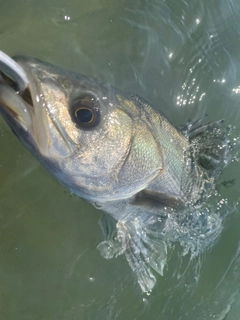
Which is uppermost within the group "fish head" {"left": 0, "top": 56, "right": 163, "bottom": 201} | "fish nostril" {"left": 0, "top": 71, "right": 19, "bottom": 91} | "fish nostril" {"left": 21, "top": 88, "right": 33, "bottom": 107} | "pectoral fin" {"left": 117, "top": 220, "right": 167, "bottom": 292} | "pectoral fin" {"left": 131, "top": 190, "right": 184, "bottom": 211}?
"fish nostril" {"left": 0, "top": 71, "right": 19, "bottom": 91}

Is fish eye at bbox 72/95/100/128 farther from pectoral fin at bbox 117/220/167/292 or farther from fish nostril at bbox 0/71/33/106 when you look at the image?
pectoral fin at bbox 117/220/167/292

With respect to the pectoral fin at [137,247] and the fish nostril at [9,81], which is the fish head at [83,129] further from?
the pectoral fin at [137,247]

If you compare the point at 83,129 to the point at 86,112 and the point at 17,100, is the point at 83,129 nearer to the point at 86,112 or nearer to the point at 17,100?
the point at 86,112

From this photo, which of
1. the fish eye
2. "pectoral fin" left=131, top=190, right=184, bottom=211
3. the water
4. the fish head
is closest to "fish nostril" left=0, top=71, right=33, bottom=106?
the fish head

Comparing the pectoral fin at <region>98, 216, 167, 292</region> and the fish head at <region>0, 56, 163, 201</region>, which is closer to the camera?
the fish head at <region>0, 56, 163, 201</region>

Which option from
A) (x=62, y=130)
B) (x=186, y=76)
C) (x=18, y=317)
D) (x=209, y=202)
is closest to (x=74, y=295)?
(x=18, y=317)

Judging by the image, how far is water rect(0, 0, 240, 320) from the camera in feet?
8.67

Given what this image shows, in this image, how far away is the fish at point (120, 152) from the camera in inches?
63.4

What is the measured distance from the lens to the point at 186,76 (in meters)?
3.02

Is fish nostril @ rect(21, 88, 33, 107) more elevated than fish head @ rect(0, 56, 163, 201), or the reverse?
fish nostril @ rect(21, 88, 33, 107)

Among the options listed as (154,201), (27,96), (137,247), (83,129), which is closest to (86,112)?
(83,129)

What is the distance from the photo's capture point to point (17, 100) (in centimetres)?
156

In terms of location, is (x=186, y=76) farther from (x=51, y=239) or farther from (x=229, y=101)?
(x=51, y=239)

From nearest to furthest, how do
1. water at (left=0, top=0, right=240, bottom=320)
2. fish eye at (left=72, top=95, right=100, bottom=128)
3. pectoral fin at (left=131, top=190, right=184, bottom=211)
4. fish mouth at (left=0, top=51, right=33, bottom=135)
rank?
fish mouth at (left=0, top=51, right=33, bottom=135) → fish eye at (left=72, top=95, right=100, bottom=128) → pectoral fin at (left=131, top=190, right=184, bottom=211) → water at (left=0, top=0, right=240, bottom=320)
